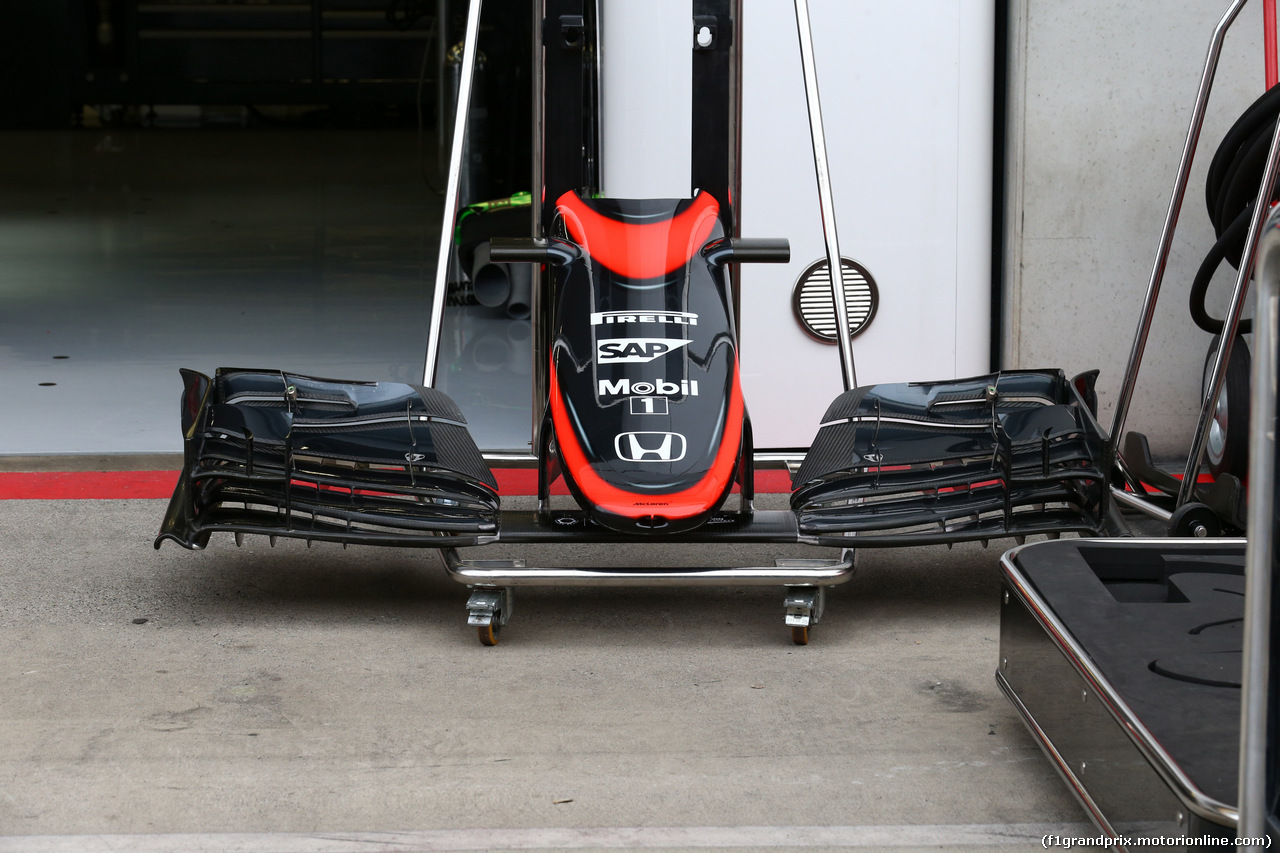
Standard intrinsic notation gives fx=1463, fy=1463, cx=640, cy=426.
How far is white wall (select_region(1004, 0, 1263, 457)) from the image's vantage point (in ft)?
14.5

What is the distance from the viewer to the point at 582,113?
12.7ft

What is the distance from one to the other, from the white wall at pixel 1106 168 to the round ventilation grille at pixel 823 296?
0.44m

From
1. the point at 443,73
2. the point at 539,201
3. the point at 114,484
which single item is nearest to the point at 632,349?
the point at 539,201

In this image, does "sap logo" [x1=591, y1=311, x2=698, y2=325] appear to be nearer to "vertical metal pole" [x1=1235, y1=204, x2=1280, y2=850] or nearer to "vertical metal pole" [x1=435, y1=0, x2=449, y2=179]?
"vertical metal pole" [x1=1235, y1=204, x2=1280, y2=850]

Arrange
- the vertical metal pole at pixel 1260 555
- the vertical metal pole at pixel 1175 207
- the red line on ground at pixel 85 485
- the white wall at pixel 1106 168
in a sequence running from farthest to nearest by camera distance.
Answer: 1. the white wall at pixel 1106 168
2. the red line on ground at pixel 85 485
3. the vertical metal pole at pixel 1175 207
4. the vertical metal pole at pixel 1260 555

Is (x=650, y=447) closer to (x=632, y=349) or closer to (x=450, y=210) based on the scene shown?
(x=632, y=349)

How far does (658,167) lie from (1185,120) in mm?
1613

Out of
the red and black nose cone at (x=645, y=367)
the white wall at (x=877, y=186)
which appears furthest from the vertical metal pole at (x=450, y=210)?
the white wall at (x=877, y=186)

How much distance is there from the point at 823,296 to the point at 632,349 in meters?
1.44

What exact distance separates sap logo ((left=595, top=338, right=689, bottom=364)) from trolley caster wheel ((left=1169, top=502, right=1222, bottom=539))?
118 centimetres

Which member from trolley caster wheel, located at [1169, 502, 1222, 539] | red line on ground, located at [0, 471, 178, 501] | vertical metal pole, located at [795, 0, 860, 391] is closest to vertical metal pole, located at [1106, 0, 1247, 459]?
vertical metal pole, located at [795, 0, 860, 391]

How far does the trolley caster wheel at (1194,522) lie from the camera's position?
131 inches

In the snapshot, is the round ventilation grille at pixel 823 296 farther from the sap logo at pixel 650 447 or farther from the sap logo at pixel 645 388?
the sap logo at pixel 650 447

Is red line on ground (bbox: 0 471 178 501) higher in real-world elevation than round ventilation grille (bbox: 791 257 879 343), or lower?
lower
